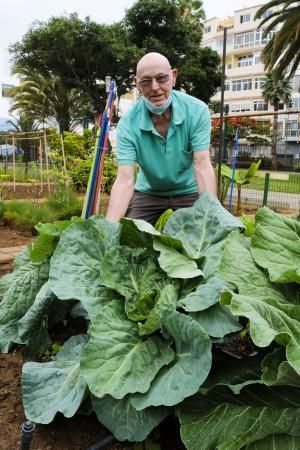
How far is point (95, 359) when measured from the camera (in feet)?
4.95

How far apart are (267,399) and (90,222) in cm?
106

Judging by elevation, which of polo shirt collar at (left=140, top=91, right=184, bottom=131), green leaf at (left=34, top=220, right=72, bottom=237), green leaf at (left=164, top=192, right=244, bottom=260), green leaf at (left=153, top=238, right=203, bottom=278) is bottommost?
green leaf at (left=153, top=238, right=203, bottom=278)

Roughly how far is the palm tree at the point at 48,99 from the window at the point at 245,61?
1096 inches

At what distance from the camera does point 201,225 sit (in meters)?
2.01

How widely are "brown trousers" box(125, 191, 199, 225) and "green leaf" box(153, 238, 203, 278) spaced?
4.15ft

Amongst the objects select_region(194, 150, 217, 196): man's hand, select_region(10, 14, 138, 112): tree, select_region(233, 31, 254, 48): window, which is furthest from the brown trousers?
select_region(233, 31, 254, 48): window

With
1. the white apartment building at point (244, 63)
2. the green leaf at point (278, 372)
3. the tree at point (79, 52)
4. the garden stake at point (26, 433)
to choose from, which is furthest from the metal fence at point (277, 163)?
the white apartment building at point (244, 63)

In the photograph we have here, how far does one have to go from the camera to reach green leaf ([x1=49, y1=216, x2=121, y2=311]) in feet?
6.05

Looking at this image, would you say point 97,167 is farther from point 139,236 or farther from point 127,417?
point 127,417

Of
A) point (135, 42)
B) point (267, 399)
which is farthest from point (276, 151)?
point (135, 42)

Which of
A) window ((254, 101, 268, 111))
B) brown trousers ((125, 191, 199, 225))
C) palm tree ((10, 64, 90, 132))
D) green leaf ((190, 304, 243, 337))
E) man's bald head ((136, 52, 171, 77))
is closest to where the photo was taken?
green leaf ((190, 304, 243, 337))

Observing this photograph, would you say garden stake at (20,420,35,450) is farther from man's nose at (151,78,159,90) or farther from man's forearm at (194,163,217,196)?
man's nose at (151,78,159,90)

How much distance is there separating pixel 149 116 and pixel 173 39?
28993mm

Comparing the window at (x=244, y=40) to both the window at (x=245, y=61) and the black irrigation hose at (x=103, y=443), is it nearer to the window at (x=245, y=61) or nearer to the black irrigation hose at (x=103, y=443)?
the window at (x=245, y=61)
